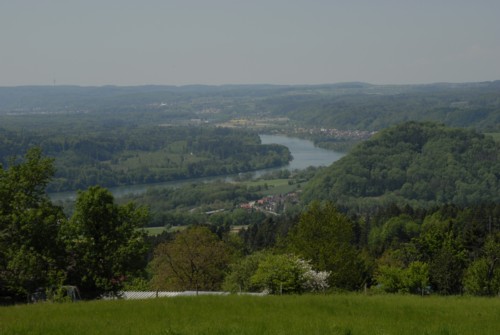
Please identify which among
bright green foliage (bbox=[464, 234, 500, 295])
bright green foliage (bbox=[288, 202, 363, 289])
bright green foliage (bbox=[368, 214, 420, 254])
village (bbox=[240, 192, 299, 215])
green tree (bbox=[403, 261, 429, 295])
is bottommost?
village (bbox=[240, 192, 299, 215])

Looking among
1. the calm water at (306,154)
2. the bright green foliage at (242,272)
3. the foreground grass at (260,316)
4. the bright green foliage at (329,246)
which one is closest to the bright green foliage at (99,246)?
the foreground grass at (260,316)

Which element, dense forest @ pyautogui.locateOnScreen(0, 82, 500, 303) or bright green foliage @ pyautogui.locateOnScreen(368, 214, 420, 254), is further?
bright green foliage @ pyautogui.locateOnScreen(368, 214, 420, 254)

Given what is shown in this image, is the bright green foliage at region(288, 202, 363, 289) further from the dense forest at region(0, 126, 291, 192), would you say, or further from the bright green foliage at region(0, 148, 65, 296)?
the dense forest at region(0, 126, 291, 192)

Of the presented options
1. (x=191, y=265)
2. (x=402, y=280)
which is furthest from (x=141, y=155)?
(x=402, y=280)

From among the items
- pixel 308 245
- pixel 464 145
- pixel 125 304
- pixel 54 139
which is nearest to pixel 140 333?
pixel 125 304

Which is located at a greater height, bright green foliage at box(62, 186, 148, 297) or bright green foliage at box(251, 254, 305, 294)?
bright green foliage at box(62, 186, 148, 297)

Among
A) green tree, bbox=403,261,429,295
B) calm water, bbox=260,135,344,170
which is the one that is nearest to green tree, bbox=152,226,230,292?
green tree, bbox=403,261,429,295
